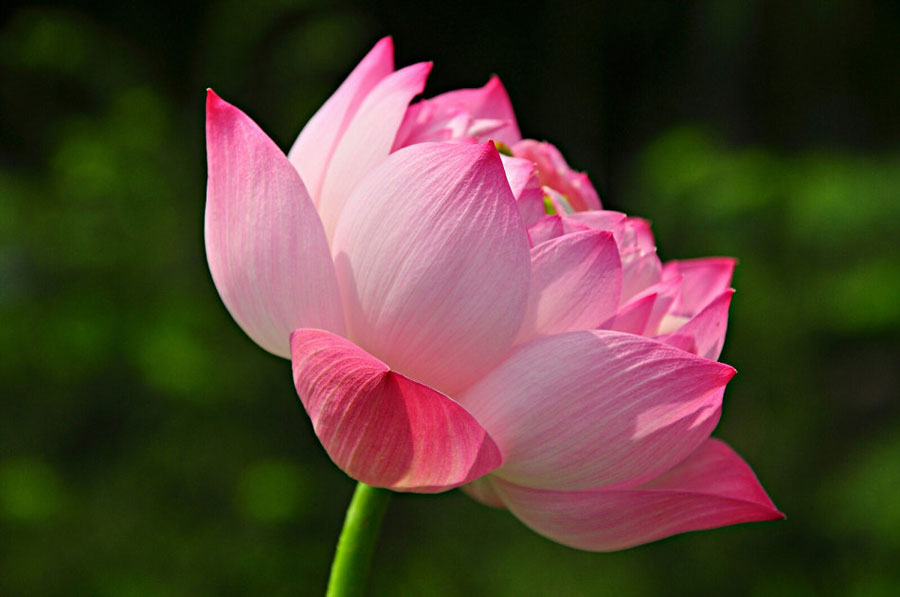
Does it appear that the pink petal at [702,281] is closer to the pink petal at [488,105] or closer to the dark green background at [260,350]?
the pink petal at [488,105]

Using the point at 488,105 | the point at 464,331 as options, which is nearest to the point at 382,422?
the point at 464,331

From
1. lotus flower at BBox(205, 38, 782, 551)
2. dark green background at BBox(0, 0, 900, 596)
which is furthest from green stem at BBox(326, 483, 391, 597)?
dark green background at BBox(0, 0, 900, 596)

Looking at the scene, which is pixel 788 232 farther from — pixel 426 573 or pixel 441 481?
pixel 441 481

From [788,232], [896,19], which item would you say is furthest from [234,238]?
[896,19]

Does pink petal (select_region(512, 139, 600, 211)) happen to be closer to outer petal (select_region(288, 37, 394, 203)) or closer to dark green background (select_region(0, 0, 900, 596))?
outer petal (select_region(288, 37, 394, 203))

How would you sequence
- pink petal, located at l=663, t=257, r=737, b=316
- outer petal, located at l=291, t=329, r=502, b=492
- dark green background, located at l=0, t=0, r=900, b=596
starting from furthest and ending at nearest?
1. dark green background, located at l=0, t=0, r=900, b=596
2. pink petal, located at l=663, t=257, r=737, b=316
3. outer petal, located at l=291, t=329, r=502, b=492

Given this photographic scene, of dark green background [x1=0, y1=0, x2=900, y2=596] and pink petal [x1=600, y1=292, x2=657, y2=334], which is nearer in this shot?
pink petal [x1=600, y1=292, x2=657, y2=334]

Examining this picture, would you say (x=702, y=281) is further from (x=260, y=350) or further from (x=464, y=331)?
(x=260, y=350)

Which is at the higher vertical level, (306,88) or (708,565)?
(306,88)
